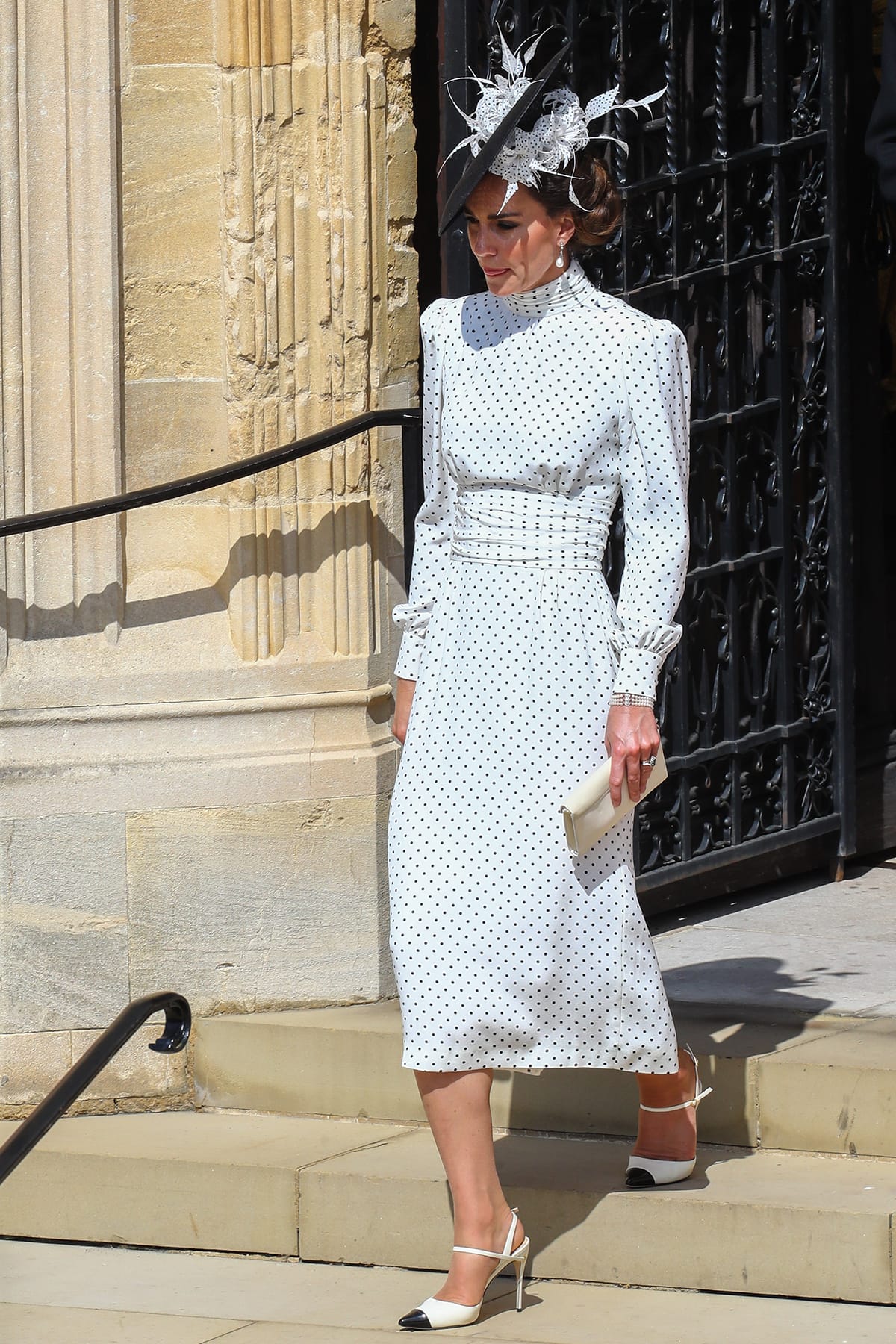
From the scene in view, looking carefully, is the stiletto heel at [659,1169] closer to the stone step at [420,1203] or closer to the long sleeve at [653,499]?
the stone step at [420,1203]

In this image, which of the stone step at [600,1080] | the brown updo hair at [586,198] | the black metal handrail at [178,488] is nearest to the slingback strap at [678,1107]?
the stone step at [600,1080]

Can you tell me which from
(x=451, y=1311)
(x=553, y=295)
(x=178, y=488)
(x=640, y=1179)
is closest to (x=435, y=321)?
(x=553, y=295)

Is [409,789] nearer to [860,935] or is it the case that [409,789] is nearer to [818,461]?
[860,935]

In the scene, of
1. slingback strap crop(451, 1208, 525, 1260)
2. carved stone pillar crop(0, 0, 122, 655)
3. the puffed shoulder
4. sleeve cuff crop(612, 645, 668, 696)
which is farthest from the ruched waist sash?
carved stone pillar crop(0, 0, 122, 655)

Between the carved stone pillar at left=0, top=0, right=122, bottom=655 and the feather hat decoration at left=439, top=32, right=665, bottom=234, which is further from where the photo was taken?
the carved stone pillar at left=0, top=0, right=122, bottom=655

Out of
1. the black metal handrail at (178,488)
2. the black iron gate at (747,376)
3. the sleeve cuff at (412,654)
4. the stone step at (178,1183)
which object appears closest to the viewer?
the sleeve cuff at (412,654)

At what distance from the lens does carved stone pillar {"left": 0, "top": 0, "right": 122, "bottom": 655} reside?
5.11 meters

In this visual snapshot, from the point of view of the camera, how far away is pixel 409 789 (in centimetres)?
388

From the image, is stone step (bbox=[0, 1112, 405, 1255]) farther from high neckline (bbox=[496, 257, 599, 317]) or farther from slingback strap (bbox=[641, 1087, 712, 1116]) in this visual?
high neckline (bbox=[496, 257, 599, 317])

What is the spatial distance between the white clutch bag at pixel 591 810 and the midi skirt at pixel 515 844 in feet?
0.25

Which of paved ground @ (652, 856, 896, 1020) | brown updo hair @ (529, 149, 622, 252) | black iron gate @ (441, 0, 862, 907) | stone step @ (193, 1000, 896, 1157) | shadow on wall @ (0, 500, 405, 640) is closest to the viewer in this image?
brown updo hair @ (529, 149, 622, 252)

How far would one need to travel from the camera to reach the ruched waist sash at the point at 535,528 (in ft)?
12.7

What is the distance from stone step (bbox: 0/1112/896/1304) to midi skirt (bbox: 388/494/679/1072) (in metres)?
0.33

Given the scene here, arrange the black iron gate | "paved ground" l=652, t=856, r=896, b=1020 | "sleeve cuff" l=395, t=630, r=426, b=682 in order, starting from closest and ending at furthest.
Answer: "sleeve cuff" l=395, t=630, r=426, b=682 < "paved ground" l=652, t=856, r=896, b=1020 < the black iron gate
